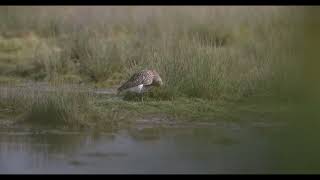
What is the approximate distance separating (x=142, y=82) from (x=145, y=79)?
0.25 ft

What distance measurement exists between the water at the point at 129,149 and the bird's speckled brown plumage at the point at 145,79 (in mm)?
1362

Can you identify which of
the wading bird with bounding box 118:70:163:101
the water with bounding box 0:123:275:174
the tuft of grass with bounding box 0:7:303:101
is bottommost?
the water with bounding box 0:123:275:174

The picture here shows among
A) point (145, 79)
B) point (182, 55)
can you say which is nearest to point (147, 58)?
point (182, 55)

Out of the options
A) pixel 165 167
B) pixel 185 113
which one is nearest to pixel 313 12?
pixel 165 167

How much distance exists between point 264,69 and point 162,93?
1.55 metres

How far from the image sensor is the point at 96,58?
453 inches

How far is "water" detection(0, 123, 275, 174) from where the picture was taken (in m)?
5.21

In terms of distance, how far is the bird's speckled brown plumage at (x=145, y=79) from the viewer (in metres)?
8.77

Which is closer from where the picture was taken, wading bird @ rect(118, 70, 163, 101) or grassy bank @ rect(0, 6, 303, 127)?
grassy bank @ rect(0, 6, 303, 127)

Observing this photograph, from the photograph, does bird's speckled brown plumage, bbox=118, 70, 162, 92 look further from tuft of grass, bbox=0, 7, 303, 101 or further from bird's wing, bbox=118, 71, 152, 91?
tuft of grass, bbox=0, 7, 303, 101

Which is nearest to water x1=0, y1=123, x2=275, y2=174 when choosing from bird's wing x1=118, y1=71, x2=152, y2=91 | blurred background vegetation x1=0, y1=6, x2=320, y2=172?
blurred background vegetation x1=0, y1=6, x2=320, y2=172
